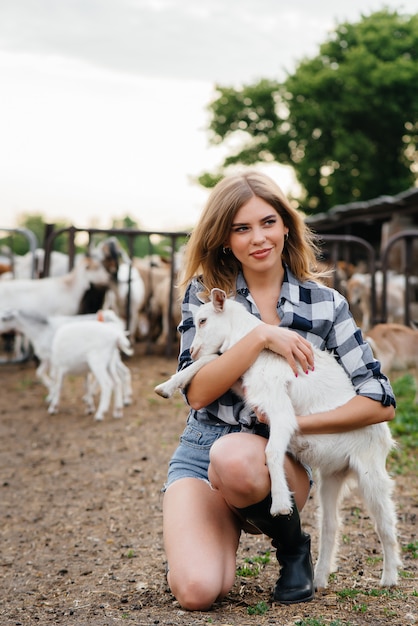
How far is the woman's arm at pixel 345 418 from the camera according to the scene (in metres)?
2.99

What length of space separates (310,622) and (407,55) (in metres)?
28.8

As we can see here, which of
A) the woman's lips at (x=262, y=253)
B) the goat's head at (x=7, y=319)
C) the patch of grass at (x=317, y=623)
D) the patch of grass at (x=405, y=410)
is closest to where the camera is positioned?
the patch of grass at (x=317, y=623)

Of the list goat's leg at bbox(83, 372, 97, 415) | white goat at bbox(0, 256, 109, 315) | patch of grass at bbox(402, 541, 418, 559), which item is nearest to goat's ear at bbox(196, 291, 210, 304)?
patch of grass at bbox(402, 541, 418, 559)

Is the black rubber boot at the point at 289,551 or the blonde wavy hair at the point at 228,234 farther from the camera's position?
the blonde wavy hair at the point at 228,234

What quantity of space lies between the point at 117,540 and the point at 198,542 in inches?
53.1

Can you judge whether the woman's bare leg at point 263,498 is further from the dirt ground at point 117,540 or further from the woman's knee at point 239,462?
the dirt ground at point 117,540

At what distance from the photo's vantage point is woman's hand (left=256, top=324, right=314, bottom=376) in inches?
118

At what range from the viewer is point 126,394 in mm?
7695

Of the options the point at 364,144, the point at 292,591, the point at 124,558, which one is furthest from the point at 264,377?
the point at 364,144

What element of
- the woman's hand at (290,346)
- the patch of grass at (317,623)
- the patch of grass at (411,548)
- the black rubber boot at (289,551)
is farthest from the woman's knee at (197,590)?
the patch of grass at (411,548)

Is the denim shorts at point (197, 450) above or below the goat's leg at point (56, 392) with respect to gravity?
above

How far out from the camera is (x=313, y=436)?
9.97ft

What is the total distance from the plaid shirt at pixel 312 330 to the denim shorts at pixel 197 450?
4cm

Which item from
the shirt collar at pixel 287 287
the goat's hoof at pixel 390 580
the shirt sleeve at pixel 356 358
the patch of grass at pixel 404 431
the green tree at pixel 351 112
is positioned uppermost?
the green tree at pixel 351 112
